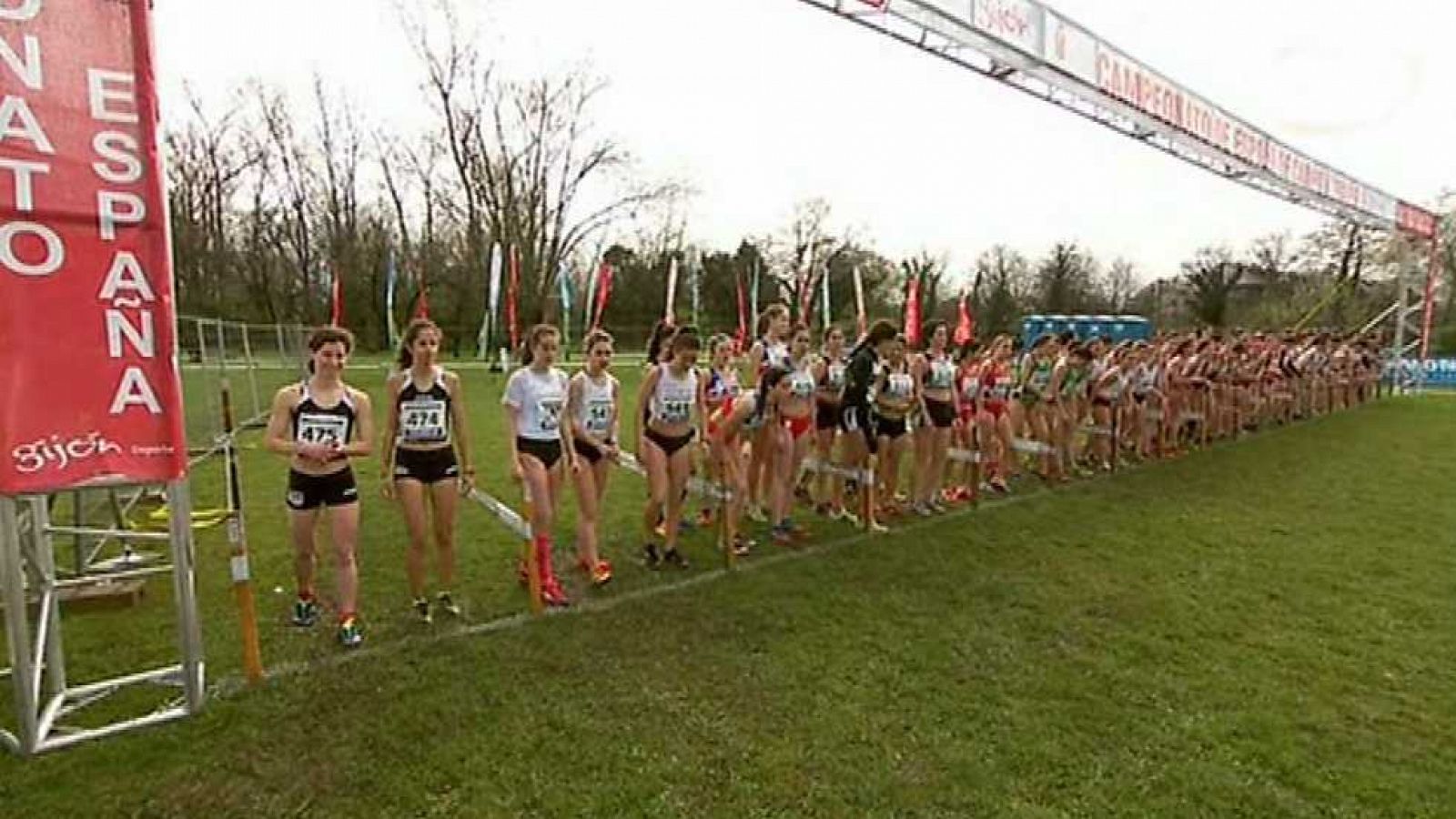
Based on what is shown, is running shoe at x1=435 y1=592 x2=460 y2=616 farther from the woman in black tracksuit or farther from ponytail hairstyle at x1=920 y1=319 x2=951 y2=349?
ponytail hairstyle at x1=920 y1=319 x2=951 y2=349

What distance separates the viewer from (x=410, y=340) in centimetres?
518

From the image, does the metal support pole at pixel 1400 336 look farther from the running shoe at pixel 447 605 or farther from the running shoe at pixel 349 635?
the running shoe at pixel 349 635

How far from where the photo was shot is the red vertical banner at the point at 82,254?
3.51 m

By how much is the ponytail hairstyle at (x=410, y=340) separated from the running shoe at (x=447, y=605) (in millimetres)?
1468

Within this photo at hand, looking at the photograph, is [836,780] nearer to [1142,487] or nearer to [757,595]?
[757,595]

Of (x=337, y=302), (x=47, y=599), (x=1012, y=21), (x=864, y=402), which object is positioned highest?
(x=1012, y=21)

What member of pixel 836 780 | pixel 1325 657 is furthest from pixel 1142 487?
pixel 836 780

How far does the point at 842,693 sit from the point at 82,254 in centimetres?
394

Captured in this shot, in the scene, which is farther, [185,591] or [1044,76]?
[1044,76]

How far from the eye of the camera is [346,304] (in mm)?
40781

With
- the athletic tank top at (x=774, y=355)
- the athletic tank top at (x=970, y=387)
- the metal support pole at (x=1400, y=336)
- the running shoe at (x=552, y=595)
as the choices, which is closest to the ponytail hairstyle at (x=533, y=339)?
the running shoe at (x=552, y=595)

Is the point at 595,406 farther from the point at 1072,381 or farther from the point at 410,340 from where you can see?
the point at 1072,381

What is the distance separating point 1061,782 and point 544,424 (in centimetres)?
358

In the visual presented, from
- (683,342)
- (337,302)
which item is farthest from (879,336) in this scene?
(337,302)
